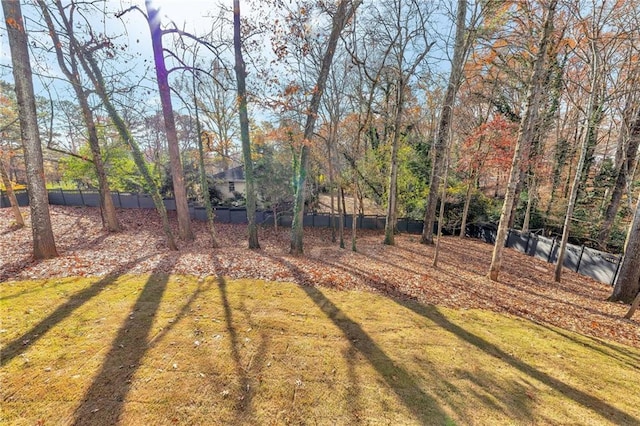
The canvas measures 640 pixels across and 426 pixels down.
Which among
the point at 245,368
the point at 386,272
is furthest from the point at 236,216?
the point at 245,368

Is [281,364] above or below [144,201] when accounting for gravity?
below

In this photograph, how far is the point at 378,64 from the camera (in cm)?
1064

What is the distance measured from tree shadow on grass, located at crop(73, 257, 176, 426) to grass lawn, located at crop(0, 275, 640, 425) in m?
0.01

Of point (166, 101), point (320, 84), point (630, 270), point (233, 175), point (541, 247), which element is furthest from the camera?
point (233, 175)

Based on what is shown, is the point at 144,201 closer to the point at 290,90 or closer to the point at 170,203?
the point at 170,203

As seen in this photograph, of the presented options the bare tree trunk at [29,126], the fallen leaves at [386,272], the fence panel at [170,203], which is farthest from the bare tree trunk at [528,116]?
the fence panel at [170,203]

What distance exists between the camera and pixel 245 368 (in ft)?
8.96

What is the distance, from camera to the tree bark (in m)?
5.43

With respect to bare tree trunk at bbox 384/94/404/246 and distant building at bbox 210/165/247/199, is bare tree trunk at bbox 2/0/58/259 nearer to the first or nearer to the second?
bare tree trunk at bbox 384/94/404/246

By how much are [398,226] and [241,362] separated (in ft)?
45.9

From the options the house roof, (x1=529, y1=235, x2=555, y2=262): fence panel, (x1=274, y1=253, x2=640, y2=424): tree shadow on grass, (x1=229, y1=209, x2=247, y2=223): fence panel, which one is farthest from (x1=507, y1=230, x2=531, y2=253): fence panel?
the house roof

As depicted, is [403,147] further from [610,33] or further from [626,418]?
[626,418]

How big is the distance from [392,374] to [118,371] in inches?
116

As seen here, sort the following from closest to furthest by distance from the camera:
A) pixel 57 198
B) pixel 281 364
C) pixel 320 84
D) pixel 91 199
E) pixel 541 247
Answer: pixel 281 364 < pixel 320 84 < pixel 541 247 < pixel 91 199 < pixel 57 198
